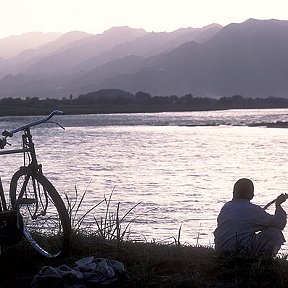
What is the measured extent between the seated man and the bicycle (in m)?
1.66

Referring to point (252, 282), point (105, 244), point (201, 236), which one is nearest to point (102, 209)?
point (201, 236)

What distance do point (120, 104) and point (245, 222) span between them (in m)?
144

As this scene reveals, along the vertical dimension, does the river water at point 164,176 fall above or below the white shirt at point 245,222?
below

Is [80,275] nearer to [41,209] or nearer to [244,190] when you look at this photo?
[41,209]

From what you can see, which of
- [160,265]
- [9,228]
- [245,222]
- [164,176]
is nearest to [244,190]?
[245,222]

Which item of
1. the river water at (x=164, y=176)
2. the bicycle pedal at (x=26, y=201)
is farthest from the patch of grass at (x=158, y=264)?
the river water at (x=164, y=176)

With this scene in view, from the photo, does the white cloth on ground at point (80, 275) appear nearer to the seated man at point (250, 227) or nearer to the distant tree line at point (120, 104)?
the seated man at point (250, 227)

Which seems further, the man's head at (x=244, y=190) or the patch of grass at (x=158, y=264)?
the man's head at (x=244, y=190)

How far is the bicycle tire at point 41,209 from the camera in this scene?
735 cm

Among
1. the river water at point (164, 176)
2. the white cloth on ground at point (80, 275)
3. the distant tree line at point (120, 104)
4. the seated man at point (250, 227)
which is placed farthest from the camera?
the distant tree line at point (120, 104)

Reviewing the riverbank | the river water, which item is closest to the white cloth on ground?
the riverbank

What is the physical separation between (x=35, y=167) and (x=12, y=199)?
1.54 ft

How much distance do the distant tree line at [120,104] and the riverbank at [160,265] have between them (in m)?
105

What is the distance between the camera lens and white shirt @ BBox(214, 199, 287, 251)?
7.48 m
